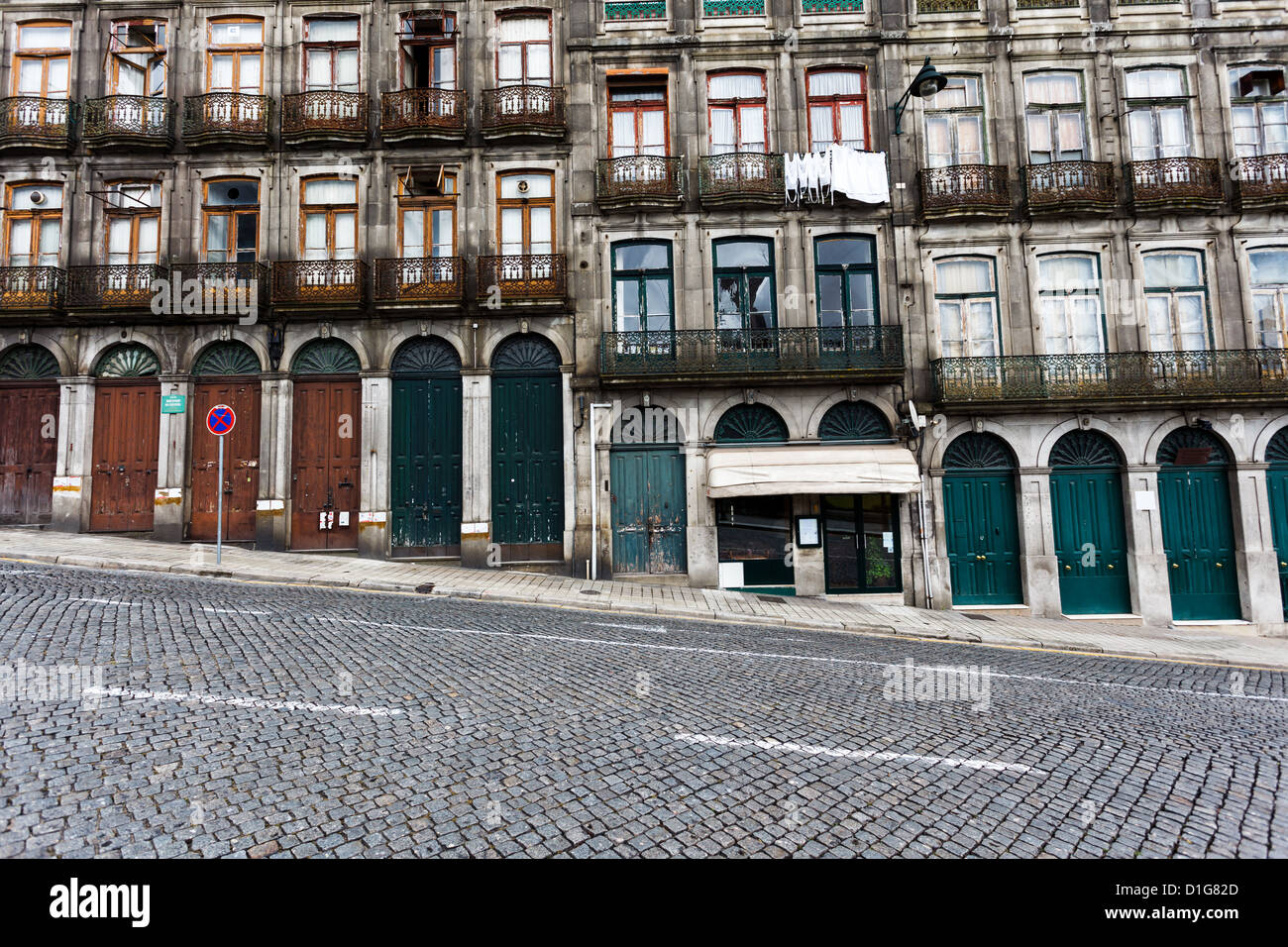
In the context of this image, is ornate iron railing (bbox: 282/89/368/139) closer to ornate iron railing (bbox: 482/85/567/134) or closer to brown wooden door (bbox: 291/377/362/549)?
ornate iron railing (bbox: 482/85/567/134)

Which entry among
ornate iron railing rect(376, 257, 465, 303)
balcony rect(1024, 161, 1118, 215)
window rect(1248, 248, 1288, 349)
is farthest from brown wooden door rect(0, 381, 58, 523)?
window rect(1248, 248, 1288, 349)

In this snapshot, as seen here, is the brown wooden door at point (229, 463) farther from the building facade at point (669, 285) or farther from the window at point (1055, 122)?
the window at point (1055, 122)

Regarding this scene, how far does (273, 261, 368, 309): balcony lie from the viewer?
49.4 ft

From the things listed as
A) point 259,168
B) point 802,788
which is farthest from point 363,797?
point 259,168

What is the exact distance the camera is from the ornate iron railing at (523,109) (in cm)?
1541

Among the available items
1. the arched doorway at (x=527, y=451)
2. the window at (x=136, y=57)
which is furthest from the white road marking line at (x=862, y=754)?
the window at (x=136, y=57)

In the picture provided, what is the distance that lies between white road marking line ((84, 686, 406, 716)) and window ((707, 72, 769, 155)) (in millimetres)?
15794

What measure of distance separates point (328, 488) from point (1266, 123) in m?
26.5

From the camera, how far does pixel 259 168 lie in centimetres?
1568

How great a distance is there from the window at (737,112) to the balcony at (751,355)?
17.4 ft

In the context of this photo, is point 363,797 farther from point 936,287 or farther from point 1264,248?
point 1264,248

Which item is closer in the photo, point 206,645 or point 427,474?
point 206,645

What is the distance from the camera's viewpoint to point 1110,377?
14602 millimetres

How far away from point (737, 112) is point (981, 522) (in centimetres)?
1266
